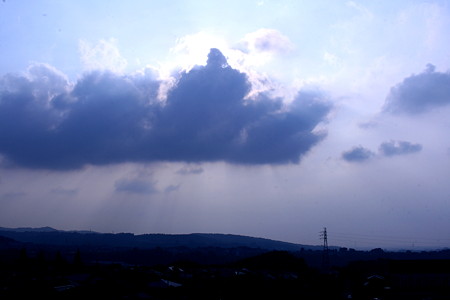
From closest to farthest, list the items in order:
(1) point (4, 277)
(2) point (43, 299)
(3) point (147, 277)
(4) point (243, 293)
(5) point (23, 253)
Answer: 1. (2) point (43, 299)
2. (4) point (243, 293)
3. (1) point (4, 277)
4. (3) point (147, 277)
5. (5) point (23, 253)

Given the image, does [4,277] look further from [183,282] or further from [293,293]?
[293,293]

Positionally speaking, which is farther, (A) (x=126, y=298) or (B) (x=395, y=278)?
(B) (x=395, y=278)

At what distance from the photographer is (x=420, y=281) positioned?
120ft

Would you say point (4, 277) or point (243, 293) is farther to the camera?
point (4, 277)

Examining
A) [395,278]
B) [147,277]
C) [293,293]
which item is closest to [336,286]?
[395,278]

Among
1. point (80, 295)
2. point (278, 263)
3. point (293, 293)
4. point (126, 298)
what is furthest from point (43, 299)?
point (278, 263)

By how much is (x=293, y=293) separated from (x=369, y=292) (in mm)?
5217

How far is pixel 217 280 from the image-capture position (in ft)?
109

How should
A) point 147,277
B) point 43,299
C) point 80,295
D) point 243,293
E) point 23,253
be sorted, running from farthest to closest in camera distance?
point 23,253
point 147,277
point 243,293
point 80,295
point 43,299

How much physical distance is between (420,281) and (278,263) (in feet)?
76.1

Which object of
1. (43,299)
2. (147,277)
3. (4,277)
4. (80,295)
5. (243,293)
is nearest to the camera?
(43,299)

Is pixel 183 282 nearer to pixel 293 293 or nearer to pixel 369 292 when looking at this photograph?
pixel 293 293

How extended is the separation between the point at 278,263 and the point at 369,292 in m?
27.1

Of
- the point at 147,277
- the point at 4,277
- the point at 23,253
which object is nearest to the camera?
the point at 4,277
